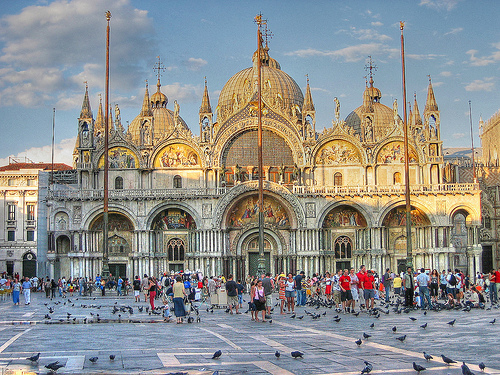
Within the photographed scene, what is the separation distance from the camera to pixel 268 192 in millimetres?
56844

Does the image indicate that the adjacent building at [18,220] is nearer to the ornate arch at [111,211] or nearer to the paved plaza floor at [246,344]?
the ornate arch at [111,211]

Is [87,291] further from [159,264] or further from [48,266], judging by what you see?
[48,266]

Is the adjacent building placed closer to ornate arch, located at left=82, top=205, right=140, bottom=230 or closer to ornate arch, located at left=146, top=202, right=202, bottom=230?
ornate arch, located at left=82, top=205, right=140, bottom=230

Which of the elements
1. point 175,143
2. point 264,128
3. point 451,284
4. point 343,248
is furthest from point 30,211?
point 451,284

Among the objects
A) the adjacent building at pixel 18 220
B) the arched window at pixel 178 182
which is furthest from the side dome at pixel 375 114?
the adjacent building at pixel 18 220

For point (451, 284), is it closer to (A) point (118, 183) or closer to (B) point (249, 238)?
(B) point (249, 238)

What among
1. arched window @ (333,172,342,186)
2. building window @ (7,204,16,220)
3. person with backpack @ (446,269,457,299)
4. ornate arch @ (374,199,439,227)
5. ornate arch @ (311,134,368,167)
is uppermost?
ornate arch @ (311,134,368,167)

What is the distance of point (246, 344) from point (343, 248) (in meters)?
40.5

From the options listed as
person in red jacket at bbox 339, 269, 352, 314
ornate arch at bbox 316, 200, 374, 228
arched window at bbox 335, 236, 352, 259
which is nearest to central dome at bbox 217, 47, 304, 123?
ornate arch at bbox 316, 200, 374, 228

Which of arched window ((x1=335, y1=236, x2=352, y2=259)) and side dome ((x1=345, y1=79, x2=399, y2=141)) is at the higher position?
side dome ((x1=345, y1=79, x2=399, y2=141))

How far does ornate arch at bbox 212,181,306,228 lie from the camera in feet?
185

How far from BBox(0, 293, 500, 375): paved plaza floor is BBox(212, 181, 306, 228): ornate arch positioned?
1120 inches

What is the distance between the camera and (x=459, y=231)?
230ft

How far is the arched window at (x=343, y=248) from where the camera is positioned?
192 ft
